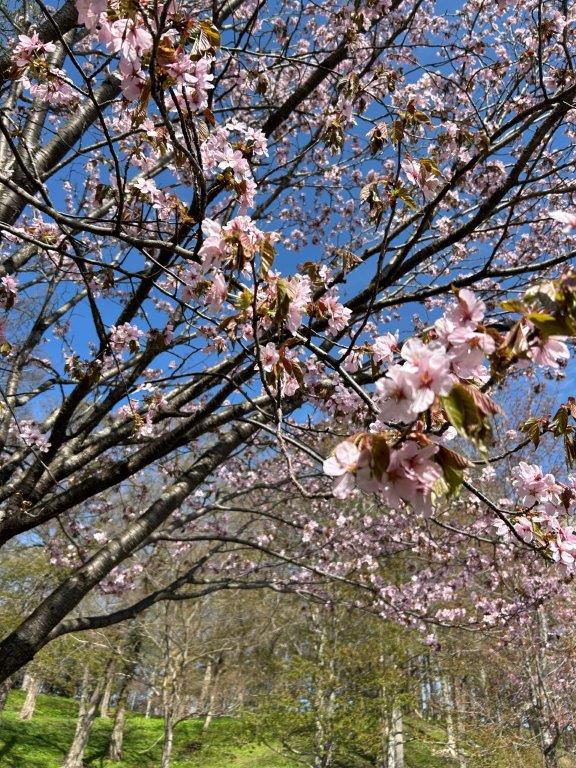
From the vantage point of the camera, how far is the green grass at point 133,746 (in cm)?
1427

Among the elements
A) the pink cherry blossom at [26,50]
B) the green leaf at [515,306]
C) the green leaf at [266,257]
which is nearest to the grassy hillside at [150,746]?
the green leaf at [266,257]

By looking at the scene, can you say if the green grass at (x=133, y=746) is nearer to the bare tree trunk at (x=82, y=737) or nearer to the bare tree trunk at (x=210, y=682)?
the bare tree trunk at (x=210, y=682)

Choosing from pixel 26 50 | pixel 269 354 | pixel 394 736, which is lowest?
pixel 394 736

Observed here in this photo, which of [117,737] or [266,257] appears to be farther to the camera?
[117,737]

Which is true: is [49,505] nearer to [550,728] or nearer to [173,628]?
[550,728]

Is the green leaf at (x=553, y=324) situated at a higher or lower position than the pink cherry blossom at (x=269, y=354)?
lower

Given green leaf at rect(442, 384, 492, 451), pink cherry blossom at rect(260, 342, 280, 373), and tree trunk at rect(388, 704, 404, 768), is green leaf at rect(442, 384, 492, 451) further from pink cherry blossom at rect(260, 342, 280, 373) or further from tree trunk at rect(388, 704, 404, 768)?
tree trunk at rect(388, 704, 404, 768)

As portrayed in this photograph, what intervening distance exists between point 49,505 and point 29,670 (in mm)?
15630

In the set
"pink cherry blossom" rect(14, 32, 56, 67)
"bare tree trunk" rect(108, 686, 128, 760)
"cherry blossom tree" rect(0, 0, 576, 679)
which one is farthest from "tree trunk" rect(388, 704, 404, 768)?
"pink cherry blossom" rect(14, 32, 56, 67)

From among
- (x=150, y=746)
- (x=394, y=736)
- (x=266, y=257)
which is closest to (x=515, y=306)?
(x=266, y=257)

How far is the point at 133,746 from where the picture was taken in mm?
17266

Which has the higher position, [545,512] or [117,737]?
[545,512]

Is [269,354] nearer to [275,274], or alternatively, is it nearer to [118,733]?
[275,274]

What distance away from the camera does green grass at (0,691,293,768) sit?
14.3 metres
